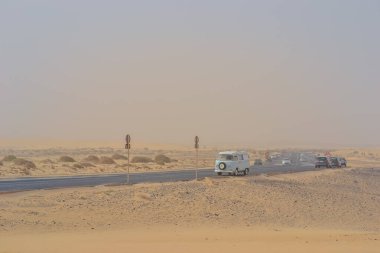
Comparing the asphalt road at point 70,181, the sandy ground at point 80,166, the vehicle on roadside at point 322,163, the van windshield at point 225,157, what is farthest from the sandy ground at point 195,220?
the vehicle on roadside at point 322,163

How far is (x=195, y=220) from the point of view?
24578 millimetres

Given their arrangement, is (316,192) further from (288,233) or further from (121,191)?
(288,233)

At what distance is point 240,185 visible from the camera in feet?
116

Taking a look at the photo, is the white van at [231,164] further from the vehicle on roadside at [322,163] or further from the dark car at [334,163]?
the dark car at [334,163]

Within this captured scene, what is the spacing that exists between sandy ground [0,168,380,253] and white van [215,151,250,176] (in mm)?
11323

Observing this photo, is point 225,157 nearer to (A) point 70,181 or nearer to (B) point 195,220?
(A) point 70,181

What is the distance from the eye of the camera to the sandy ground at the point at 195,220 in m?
17.5

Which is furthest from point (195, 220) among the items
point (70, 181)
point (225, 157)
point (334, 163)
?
point (334, 163)

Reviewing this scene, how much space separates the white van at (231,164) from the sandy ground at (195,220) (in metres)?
11.3

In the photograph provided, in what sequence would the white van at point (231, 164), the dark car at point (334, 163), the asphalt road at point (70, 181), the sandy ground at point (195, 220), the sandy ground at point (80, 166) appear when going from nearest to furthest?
the sandy ground at point (195, 220) → the asphalt road at point (70, 181) → the white van at point (231, 164) → the sandy ground at point (80, 166) → the dark car at point (334, 163)

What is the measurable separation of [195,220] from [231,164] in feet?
87.7

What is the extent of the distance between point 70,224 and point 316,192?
20440mm

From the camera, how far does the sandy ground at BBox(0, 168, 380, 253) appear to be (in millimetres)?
17531

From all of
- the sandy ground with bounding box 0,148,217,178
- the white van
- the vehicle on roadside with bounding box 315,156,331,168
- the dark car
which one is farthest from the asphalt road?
the dark car
